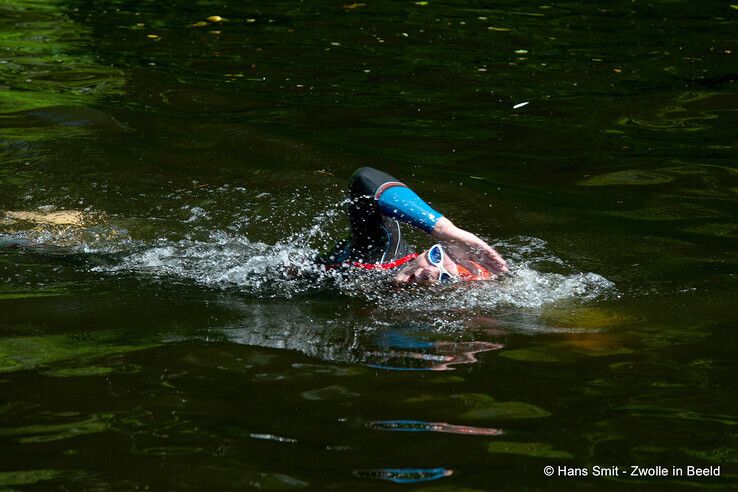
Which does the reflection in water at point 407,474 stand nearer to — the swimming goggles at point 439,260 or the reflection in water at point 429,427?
the reflection in water at point 429,427

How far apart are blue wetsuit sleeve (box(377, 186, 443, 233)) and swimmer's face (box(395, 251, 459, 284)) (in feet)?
0.72

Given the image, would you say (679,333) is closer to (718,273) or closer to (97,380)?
(718,273)

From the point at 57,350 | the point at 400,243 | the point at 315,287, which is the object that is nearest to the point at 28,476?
the point at 57,350

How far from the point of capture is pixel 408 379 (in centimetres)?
499

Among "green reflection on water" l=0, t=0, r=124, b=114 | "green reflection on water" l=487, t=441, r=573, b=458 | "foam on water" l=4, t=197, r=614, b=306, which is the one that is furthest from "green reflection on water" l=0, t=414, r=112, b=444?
"green reflection on water" l=0, t=0, r=124, b=114

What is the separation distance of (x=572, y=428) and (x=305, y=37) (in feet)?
36.9

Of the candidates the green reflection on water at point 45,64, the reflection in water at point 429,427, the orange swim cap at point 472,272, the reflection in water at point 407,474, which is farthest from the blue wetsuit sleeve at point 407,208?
the green reflection on water at point 45,64

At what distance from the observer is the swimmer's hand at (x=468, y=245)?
6.04m

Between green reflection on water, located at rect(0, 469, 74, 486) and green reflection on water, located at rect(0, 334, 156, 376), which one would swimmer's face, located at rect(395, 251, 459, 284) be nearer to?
green reflection on water, located at rect(0, 334, 156, 376)

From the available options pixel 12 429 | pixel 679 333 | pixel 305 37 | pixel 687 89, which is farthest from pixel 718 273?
pixel 305 37

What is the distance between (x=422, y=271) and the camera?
6.30 m

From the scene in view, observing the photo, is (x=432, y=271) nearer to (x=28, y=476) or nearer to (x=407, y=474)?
(x=407, y=474)

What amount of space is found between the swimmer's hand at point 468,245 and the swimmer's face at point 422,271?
0.12 m

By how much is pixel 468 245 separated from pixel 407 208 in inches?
18.0
